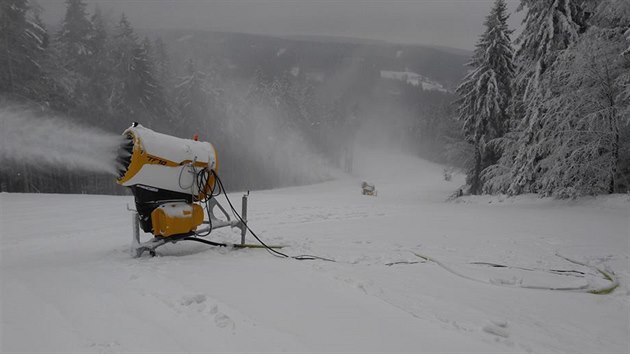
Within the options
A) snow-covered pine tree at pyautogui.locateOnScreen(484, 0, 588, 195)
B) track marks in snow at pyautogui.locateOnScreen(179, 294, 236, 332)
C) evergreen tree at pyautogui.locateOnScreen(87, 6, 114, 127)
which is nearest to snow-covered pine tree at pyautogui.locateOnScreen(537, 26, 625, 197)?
snow-covered pine tree at pyautogui.locateOnScreen(484, 0, 588, 195)

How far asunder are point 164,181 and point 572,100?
52.4 ft

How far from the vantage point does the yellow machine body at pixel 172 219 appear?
6.50 m

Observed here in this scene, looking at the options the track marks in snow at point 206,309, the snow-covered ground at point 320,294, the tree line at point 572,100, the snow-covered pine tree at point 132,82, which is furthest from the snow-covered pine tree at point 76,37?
the track marks in snow at point 206,309

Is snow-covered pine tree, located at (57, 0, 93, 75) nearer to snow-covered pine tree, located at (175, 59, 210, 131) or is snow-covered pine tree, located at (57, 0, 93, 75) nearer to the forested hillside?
the forested hillside

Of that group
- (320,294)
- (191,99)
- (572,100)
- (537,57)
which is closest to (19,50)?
(191,99)

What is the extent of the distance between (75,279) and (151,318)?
2.01m

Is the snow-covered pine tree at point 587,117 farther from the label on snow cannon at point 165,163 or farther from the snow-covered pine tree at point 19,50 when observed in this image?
the snow-covered pine tree at point 19,50

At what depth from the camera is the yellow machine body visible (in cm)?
650

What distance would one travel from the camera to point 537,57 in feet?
57.9

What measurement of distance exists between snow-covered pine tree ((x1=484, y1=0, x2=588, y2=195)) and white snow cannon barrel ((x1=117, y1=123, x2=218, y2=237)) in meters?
15.2

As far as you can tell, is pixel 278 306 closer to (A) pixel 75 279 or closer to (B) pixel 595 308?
(A) pixel 75 279

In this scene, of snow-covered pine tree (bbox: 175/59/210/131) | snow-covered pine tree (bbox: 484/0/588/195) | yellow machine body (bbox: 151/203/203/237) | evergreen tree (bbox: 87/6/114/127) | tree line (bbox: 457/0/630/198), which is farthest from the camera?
snow-covered pine tree (bbox: 175/59/210/131)

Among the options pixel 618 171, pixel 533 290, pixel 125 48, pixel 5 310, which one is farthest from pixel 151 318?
pixel 125 48

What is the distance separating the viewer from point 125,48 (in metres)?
35.2
